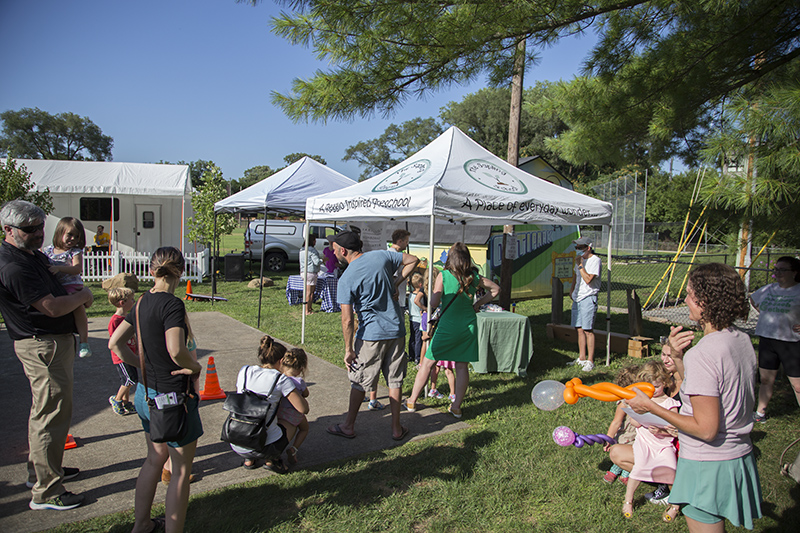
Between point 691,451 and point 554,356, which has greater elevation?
point 691,451

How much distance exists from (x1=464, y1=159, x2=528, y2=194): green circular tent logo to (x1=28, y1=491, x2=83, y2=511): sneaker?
16.3ft

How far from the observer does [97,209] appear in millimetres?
17234

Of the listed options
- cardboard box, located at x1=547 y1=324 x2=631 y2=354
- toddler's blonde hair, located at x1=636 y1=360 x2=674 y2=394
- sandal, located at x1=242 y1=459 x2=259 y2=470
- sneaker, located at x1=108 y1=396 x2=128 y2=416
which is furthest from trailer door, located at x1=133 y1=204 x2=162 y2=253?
toddler's blonde hair, located at x1=636 y1=360 x2=674 y2=394

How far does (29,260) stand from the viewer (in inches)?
115

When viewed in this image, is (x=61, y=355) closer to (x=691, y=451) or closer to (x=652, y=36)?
(x=691, y=451)

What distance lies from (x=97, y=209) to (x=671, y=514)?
19137 mm

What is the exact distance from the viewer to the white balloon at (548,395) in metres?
2.58

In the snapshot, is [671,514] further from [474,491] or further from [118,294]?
[118,294]

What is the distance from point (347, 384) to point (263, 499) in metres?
2.53

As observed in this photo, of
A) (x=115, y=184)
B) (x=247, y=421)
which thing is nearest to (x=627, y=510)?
(x=247, y=421)

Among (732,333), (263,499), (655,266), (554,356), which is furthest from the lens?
(655,266)

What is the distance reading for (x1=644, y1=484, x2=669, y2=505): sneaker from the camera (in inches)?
136

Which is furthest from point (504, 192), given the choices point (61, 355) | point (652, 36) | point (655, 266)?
point (655, 266)

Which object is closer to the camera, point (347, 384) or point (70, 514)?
point (70, 514)
